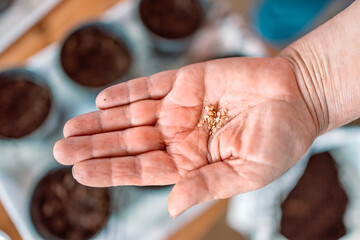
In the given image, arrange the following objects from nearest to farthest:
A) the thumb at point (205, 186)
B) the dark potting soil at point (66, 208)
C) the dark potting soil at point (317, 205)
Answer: the thumb at point (205, 186)
the dark potting soil at point (66, 208)
the dark potting soil at point (317, 205)

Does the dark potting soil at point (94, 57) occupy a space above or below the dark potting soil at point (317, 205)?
above

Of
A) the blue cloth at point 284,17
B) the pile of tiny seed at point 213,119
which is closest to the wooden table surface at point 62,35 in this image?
the pile of tiny seed at point 213,119

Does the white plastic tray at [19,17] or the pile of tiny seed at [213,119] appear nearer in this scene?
the pile of tiny seed at [213,119]

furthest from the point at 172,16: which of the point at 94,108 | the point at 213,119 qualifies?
the point at 213,119

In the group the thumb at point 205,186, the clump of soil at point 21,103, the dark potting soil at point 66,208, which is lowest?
the dark potting soil at point 66,208

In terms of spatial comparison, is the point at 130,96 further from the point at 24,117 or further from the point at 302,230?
the point at 302,230

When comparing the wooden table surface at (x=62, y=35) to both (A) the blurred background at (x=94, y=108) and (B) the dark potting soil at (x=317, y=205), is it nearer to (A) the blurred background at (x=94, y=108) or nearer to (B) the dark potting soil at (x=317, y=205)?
(A) the blurred background at (x=94, y=108)

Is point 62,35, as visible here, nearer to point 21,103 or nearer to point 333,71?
point 21,103

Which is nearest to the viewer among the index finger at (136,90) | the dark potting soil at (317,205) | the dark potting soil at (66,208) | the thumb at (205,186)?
the thumb at (205,186)
